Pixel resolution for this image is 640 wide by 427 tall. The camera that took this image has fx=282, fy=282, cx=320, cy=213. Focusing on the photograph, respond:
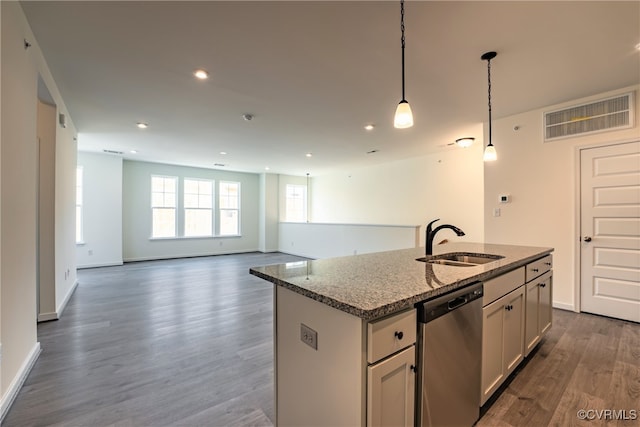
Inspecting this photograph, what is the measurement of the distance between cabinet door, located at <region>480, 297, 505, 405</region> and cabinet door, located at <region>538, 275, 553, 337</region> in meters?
0.91

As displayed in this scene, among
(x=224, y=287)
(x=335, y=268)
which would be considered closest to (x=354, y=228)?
(x=224, y=287)

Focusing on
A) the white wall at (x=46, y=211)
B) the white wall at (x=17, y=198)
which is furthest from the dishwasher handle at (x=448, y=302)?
the white wall at (x=46, y=211)

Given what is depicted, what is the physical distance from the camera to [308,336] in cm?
129

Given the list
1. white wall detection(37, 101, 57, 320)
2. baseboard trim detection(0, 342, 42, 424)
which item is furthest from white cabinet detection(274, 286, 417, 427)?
white wall detection(37, 101, 57, 320)

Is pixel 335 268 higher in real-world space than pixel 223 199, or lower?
lower

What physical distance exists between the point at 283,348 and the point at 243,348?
134cm

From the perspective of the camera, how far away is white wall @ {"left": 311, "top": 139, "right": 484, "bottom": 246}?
5.71 meters

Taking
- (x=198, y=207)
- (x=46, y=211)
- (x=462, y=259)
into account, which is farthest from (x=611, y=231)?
(x=198, y=207)

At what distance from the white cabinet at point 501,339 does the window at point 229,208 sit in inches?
310

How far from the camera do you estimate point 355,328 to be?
106 cm

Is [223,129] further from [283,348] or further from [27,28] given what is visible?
[283,348]

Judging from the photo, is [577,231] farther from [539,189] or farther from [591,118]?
[591,118]
